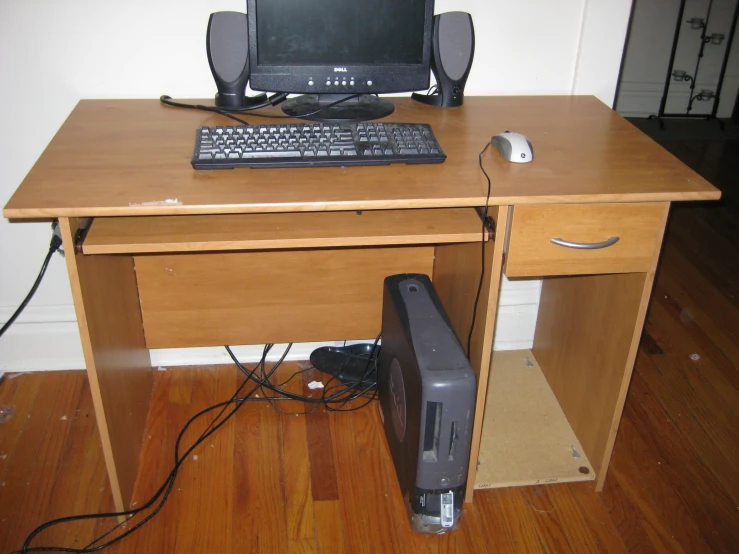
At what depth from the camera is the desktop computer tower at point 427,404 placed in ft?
4.59

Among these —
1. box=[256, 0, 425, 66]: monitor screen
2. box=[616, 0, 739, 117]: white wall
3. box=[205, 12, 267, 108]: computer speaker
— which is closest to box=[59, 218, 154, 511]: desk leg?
box=[205, 12, 267, 108]: computer speaker

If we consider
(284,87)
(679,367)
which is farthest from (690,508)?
(284,87)

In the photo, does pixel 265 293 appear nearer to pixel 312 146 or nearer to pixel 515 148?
pixel 312 146

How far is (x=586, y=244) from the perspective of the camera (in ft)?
4.46

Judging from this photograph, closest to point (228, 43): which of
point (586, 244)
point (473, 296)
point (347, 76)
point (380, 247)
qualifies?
point (347, 76)

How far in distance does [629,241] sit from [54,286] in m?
1.47

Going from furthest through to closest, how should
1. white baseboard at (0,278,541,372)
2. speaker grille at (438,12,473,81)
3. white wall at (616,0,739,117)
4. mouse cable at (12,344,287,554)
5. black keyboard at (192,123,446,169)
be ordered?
white wall at (616,0,739,117)
white baseboard at (0,278,541,372)
speaker grille at (438,12,473,81)
mouse cable at (12,344,287,554)
black keyboard at (192,123,446,169)

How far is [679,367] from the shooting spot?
2.13m

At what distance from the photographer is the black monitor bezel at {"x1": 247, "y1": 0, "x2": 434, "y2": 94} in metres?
1.57

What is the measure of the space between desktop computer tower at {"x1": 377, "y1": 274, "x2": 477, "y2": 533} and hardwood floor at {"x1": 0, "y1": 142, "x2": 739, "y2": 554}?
88 mm

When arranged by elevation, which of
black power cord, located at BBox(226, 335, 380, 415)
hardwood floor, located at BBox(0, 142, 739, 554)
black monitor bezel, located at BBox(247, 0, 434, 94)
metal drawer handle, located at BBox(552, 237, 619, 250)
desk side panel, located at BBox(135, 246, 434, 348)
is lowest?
hardwood floor, located at BBox(0, 142, 739, 554)

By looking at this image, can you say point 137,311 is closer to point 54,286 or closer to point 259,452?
point 54,286

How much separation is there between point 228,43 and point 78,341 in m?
0.98

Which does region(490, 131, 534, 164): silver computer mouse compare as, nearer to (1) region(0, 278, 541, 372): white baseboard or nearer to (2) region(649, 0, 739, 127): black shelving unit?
(1) region(0, 278, 541, 372): white baseboard
